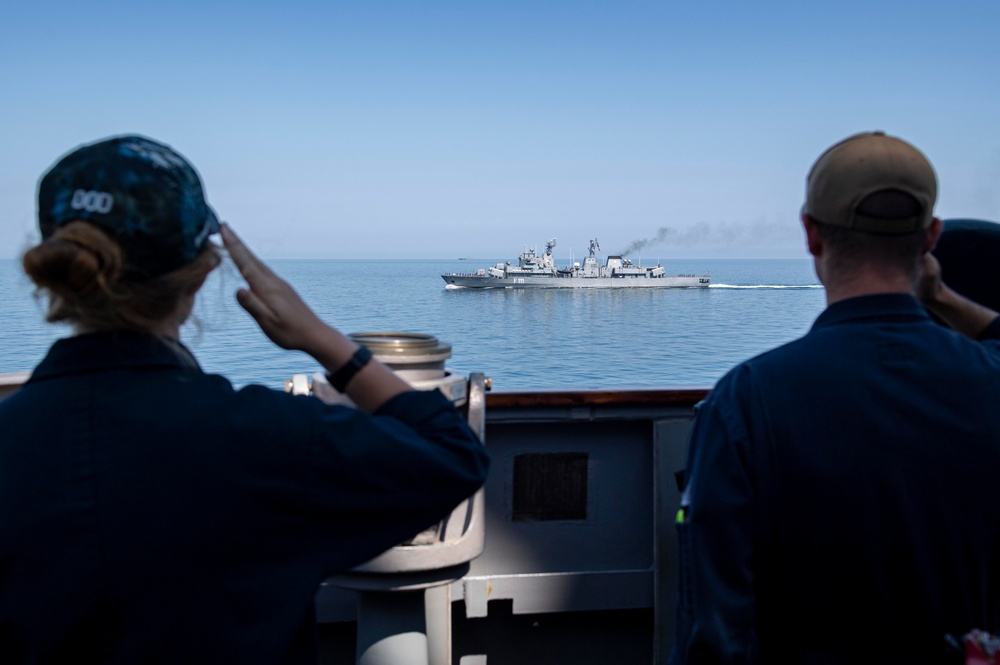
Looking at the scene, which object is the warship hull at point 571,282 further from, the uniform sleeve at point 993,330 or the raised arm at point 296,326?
the raised arm at point 296,326

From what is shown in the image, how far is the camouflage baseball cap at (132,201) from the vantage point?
3.08 ft

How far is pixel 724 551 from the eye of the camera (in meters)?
1.31

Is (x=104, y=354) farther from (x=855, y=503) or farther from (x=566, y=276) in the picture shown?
(x=566, y=276)

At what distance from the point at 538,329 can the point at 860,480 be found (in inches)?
2065

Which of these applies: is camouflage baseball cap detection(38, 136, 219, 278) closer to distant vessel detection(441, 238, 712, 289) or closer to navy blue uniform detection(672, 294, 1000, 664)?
navy blue uniform detection(672, 294, 1000, 664)

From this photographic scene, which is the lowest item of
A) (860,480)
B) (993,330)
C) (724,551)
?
(724,551)

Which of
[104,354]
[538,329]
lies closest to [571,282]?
[538,329]

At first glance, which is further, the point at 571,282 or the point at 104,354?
the point at 571,282

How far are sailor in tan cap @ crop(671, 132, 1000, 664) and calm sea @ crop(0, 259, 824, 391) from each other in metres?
0.76

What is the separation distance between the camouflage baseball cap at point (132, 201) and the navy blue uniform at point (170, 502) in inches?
4.1

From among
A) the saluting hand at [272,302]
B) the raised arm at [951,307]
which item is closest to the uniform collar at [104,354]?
the saluting hand at [272,302]

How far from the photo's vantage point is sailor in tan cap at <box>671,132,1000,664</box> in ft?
4.24

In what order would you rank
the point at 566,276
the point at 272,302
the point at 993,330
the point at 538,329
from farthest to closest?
the point at 566,276, the point at 538,329, the point at 993,330, the point at 272,302

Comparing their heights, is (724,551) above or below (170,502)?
below
